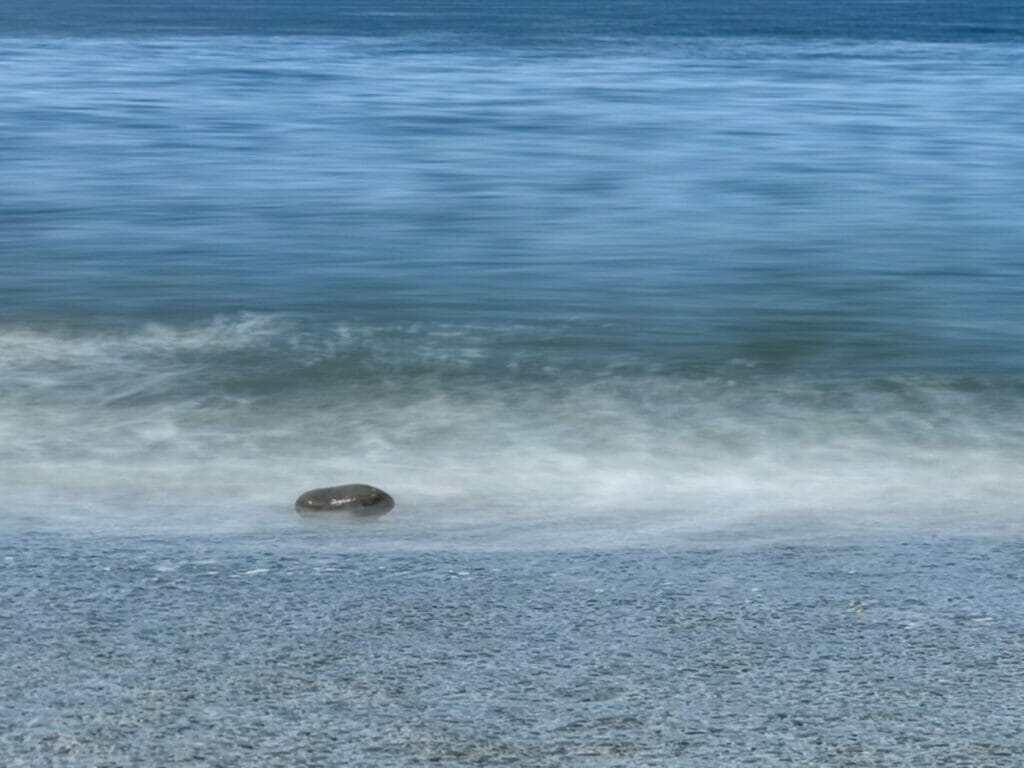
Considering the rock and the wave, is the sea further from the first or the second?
the rock

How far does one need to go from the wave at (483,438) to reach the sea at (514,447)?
0.03m

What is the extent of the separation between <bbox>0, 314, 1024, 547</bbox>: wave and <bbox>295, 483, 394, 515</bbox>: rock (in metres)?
0.11

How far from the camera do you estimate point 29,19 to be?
168 feet

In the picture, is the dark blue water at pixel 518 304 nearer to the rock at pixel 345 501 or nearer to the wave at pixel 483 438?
the wave at pixel 483 438

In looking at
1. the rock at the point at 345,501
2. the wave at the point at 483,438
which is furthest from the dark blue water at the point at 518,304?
the rock at the point at 345,501

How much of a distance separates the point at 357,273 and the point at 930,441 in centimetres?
550

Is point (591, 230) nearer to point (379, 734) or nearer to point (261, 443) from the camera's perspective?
point (261, 443)

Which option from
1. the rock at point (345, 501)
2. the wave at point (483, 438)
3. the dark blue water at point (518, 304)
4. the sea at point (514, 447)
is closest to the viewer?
the sea at point (514, 447)

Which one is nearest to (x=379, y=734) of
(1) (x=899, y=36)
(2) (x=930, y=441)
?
(2) (x=930, y=441)

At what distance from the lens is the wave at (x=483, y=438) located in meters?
6.80

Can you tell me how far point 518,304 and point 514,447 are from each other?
146 inches

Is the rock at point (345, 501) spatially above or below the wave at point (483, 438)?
below

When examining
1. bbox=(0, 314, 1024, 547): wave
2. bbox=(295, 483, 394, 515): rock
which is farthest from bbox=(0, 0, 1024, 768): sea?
bbox=(295, 483, 394, 515): rock

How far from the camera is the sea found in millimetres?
4699
